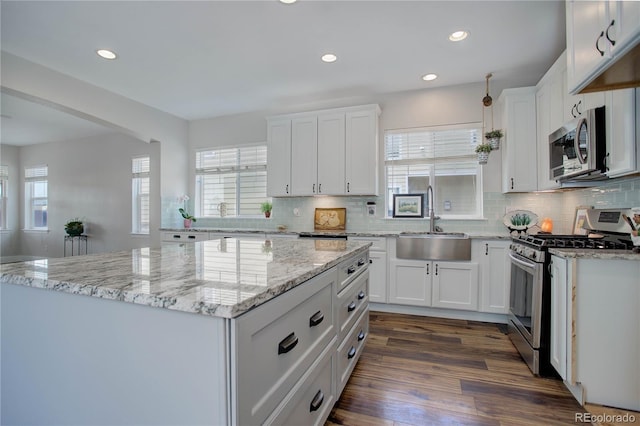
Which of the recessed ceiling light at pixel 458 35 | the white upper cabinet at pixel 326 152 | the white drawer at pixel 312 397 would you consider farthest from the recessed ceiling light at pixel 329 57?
the white drawer at pixel 312 397

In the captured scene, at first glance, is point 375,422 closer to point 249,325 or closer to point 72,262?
point 249,325

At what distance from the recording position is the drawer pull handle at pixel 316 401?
1292 millimetres

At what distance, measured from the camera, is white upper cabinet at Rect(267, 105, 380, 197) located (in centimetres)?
391

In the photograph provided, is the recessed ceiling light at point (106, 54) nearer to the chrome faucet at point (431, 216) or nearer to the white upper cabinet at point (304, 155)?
the white upper cabinet at point (304, 155)

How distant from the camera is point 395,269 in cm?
353

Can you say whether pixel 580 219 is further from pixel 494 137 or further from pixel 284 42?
pixel 284 42

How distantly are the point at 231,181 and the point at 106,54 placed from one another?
2.41m

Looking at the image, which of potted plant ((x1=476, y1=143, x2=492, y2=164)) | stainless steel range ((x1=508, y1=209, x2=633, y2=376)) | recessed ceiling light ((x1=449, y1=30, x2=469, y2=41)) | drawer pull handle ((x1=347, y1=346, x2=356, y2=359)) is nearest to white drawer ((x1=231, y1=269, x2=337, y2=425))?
drawer pull handle ((x1=347, y1=346, x2=356, y2=359))

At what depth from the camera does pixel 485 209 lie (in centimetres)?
372

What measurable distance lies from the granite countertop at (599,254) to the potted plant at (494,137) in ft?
6.21

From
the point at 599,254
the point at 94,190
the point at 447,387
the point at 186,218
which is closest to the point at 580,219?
the point at 599,254

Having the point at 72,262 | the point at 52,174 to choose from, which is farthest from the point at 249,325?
the point at 52,174

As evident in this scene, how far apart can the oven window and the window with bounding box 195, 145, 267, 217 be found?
3550mm

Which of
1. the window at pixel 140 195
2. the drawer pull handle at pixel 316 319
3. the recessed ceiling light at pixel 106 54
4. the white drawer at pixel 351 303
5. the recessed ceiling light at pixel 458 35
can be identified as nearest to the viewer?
the drawer pull handle at pixel 316 319
